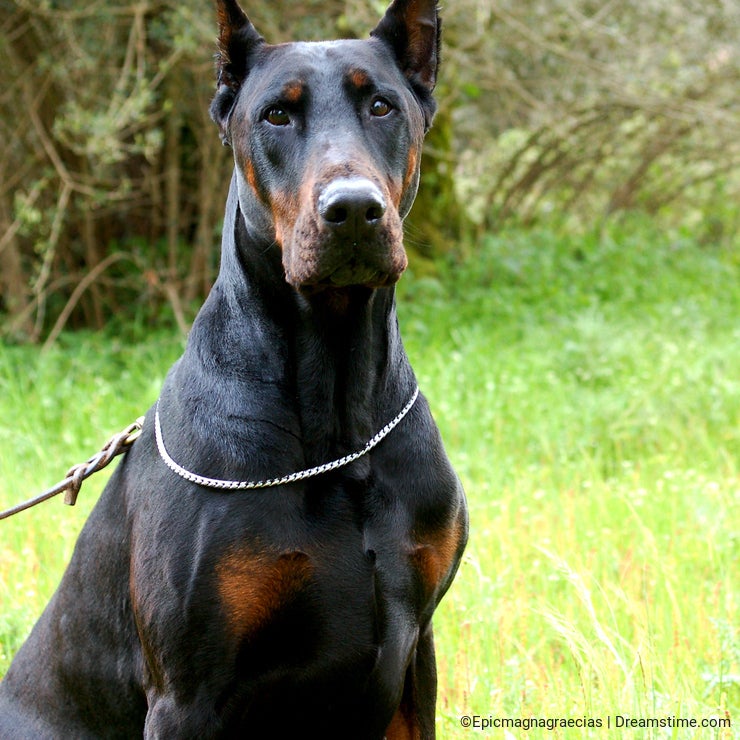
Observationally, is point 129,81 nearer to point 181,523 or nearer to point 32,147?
point 32,147

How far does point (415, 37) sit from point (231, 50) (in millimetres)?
449

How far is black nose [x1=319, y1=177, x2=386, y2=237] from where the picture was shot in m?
2.26

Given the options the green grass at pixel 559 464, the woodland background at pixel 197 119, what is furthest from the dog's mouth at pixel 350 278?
the woodland background at pixel 197 119

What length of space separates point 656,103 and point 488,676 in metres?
5.94

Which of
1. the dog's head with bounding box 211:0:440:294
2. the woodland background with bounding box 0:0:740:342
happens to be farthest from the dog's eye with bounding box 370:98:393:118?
the woodland background with bounding box 0:0:740:342

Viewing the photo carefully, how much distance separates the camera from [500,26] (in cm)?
820

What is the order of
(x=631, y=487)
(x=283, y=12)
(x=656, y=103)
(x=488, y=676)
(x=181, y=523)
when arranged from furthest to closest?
(x=656, y=103), (x=283, y=12), (x=631, y=487), (x=488, y=676), (x=181, y=523)

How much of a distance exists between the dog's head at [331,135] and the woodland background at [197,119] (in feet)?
12.5

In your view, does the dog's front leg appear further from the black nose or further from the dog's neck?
the black nose

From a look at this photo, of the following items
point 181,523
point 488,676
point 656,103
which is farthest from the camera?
point 656,103

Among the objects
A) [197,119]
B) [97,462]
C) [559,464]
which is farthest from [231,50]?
[197,119]

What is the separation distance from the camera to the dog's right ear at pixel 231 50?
261cm

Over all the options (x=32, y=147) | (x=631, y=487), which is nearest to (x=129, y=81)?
(x=32, y=147)

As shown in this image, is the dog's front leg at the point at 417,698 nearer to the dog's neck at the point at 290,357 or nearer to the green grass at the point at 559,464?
the green grass at the point at 559,464
